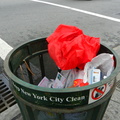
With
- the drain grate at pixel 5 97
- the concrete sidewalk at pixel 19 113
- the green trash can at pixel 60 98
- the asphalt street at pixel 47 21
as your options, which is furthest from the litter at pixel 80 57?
the asphalt street at pixel 47 21

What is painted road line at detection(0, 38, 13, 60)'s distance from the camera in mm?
2817

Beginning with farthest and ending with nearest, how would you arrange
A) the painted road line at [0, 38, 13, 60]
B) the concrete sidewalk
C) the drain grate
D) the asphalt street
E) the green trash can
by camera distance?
the asphalt street
the painted road line at [0, 38, 13, 60]
the drain grate
the concrete sidewalk
the green trash can

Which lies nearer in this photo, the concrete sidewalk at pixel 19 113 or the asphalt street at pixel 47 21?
the concrete sidewalk at pixel 19 113

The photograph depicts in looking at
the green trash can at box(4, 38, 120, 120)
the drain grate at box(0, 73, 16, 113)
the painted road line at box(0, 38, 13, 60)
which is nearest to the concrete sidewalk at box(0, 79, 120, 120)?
the drain grate at box(0, 73, 16, 113)

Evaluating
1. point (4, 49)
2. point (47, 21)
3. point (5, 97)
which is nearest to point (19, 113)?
point (5, 97)

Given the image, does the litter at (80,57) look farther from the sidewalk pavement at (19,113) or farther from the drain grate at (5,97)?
the drain grate at (5,97)

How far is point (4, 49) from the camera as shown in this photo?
118 inches

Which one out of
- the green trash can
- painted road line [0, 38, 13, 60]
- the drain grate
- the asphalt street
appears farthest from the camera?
the asphalt street

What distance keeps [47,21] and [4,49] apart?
209cm

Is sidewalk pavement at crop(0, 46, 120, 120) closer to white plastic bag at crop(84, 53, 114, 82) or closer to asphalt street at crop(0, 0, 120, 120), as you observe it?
white plastic bag at crop(84, 53, 114, 82)

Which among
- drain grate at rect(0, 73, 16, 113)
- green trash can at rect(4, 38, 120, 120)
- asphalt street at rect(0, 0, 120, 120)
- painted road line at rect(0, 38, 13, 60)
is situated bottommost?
drain grate at rect(0, 73, 16, 113)

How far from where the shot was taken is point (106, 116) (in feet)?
5.66

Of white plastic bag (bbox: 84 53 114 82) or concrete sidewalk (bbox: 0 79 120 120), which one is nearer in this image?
white plastic bag (bbox: 84 53 114 82)

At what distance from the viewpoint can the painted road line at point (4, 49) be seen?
2817mm
